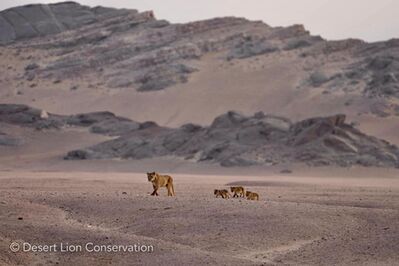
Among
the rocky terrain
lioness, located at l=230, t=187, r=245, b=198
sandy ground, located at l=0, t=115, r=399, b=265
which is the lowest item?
sandy ground, located at l=0, t=115, r=399, b=265

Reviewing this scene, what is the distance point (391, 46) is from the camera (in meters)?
Result: 67.1

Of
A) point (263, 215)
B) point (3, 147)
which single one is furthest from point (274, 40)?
point (263, 215)

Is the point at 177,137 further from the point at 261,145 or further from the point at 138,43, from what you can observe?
the point at 138,43

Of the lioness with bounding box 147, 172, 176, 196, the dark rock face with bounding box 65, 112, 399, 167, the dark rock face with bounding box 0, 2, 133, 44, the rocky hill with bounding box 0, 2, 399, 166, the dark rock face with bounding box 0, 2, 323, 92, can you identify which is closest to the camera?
the lioness with bounding box 147, 172, 176, 196

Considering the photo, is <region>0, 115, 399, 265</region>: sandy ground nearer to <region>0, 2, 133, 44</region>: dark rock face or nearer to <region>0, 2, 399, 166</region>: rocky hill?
<region>0, 2, 399, 166</region>: rocky hill

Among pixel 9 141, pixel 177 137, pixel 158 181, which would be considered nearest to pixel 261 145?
pixel 177 137

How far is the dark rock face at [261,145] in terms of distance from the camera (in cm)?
3888

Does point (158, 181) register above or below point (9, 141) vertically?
below

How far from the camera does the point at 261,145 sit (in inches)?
1628

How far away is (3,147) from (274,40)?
114 feet

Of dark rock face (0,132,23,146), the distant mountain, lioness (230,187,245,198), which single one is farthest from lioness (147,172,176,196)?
dark rock face (0,132,23,146)

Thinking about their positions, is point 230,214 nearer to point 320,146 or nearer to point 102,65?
point 320,146

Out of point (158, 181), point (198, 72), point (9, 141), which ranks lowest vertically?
point (158, 181)

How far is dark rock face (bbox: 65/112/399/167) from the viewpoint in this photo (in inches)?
1531
